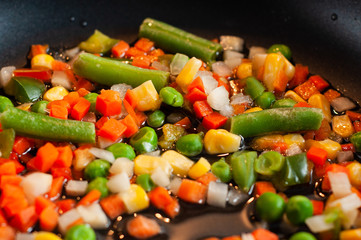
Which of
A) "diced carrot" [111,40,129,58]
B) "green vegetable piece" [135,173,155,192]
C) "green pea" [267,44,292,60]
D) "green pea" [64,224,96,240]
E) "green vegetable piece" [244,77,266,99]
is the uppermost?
"green pea" [267,44,292,60]

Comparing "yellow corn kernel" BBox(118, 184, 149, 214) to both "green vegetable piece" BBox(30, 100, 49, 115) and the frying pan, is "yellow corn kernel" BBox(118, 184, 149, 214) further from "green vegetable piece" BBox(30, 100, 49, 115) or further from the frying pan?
the frying pan

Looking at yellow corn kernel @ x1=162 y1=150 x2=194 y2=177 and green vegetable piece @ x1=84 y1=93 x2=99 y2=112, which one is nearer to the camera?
yellow corn kernel @ x1=162 y1=150 x2=194 y2=177

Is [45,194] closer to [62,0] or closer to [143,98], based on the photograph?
[143,98]

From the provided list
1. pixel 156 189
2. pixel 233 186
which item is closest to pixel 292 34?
pixel 233 186

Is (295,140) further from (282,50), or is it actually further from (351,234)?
(282,50)

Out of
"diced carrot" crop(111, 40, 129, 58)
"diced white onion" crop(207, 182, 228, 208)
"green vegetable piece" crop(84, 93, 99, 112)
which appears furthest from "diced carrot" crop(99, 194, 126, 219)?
"diced carrot" crop(111, 40, 129, 58)

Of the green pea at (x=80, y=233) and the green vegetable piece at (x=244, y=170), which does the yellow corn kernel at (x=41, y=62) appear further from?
the green vegetable piece at (x=244, y=170)

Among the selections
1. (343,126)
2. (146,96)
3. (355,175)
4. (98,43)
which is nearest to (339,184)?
(355,175)
